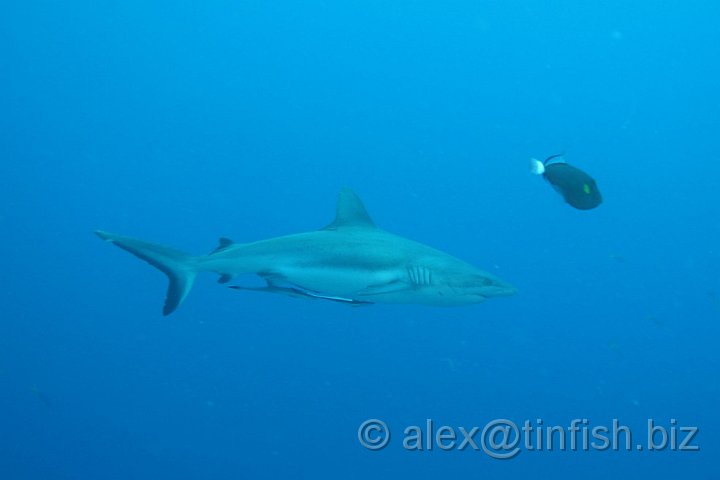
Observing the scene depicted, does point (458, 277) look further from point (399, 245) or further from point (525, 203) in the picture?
point (525, 203)

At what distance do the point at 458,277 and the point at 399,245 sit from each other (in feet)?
1.98

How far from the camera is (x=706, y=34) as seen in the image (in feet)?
88.3

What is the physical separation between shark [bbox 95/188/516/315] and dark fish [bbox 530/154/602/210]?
2.89ft

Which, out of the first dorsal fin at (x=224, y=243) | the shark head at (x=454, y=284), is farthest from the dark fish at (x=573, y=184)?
the first dorsal fin at (x=224, y=243)

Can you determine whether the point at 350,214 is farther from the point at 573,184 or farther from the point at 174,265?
the point at 573,184

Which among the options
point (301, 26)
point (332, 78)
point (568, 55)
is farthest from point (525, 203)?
point (301, 26)

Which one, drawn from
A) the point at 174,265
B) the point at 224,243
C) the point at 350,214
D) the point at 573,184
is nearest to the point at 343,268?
the point at 350,214

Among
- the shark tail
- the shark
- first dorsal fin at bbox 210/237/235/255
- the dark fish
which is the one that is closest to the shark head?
the shark

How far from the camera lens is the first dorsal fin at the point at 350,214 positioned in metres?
4.91

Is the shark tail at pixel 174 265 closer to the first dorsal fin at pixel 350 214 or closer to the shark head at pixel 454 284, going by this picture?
the first dorsal fin at pixel 350 214

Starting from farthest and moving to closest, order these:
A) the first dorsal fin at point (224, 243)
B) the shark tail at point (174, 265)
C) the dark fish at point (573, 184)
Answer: the first dorsal fin at point (224, 243)
the shark tail at point (174, 265)
the dark fish at point (573, 184)

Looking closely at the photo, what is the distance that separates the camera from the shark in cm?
408

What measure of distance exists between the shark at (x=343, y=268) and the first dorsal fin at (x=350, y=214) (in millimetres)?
47

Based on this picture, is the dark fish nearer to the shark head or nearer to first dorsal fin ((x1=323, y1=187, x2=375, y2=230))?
the shark head
